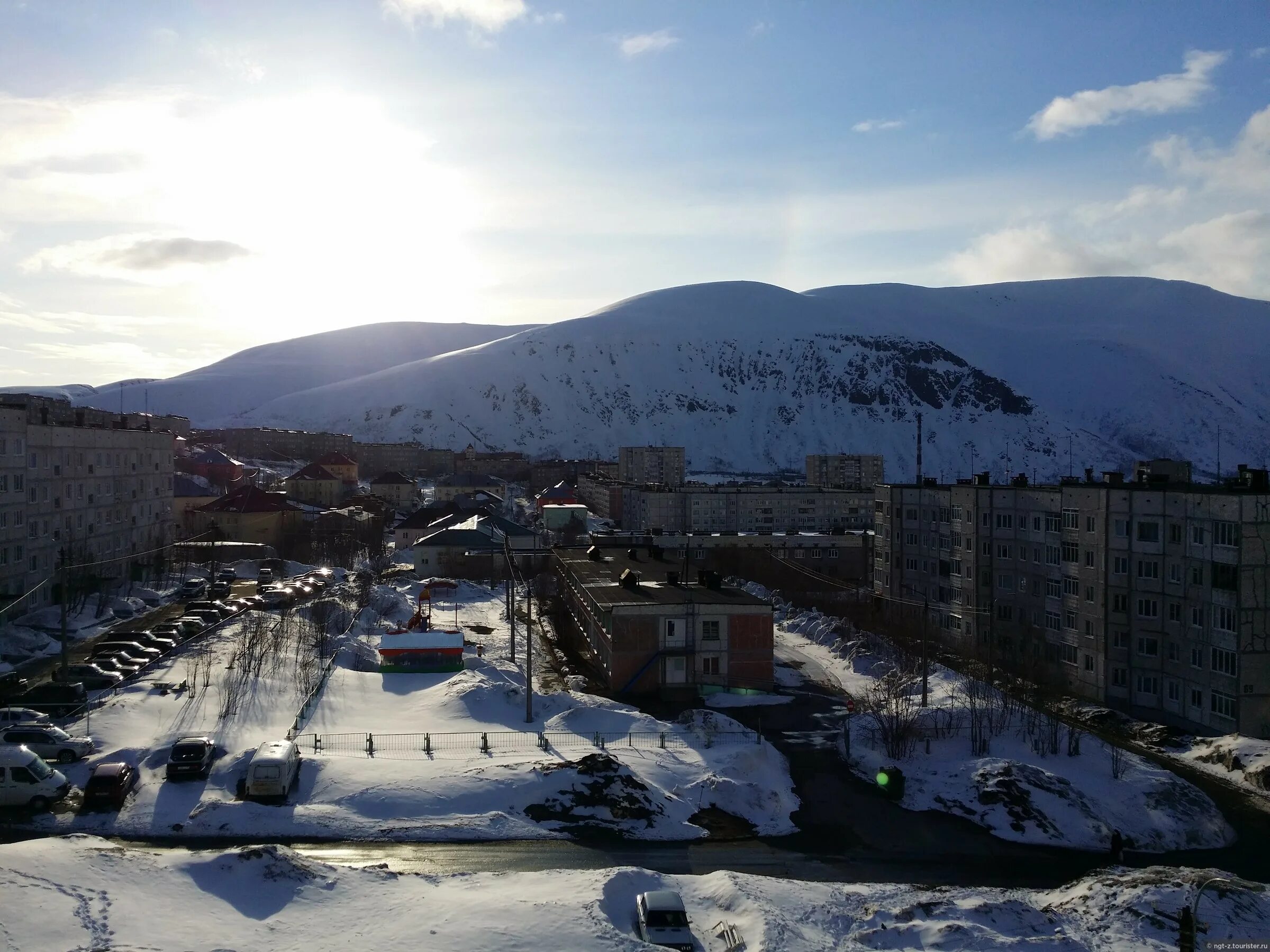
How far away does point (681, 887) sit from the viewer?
16297 millimetres

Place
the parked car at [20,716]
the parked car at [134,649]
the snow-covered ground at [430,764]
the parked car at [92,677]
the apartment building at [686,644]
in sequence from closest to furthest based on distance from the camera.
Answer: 1. the snow-covered ground at [430,764]
2. the parked car at [20,716]
3. the parked car at [92,677]
4. the apartment building at [686,644]
5. the parked car at [134,649]

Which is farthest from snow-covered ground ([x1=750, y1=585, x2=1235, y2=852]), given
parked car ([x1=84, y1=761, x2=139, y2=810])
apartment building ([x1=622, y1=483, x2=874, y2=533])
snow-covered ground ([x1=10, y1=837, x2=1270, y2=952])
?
apartment building ([x1=622, y1=483, x2=874, y2=533])

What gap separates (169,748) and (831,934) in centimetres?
1533

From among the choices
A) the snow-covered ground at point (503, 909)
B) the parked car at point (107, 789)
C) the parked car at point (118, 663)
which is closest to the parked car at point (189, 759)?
the parked car at point (107, 789)

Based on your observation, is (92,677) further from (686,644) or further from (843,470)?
(843,470)

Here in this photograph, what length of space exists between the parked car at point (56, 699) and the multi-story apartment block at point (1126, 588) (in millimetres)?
29334

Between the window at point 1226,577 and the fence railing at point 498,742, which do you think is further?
the window at point 1226,577

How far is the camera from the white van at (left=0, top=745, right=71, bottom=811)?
741 inches

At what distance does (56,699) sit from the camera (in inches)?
987

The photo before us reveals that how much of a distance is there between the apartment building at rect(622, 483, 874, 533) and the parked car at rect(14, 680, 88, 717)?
56.9 m

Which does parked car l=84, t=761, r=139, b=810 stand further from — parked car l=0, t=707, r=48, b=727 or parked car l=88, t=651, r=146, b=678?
parked car l=88, t=651, r=146, b=678

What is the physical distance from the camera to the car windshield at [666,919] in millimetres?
14148

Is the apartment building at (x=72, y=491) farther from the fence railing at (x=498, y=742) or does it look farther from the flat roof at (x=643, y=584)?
the flat roof at (x=643, y=584)

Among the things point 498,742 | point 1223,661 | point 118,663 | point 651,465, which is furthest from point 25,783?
point 651,465
